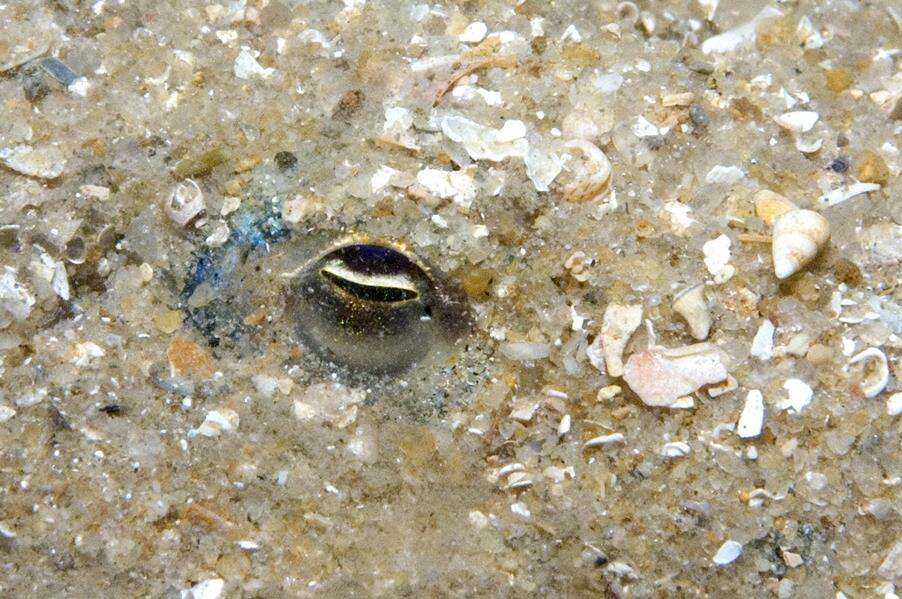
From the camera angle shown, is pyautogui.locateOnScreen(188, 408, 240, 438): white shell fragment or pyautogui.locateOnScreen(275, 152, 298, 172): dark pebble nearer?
pyautogui.locateOnScreen(188, 408, 240, 438): white shell fragment

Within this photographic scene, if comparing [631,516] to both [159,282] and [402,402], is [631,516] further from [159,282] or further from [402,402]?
[159,282]

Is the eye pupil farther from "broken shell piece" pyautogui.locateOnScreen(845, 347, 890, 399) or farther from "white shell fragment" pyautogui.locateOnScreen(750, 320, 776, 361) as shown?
"broken shell piece" pyautogui.locateOnScreen(845, 347, 890, 399)

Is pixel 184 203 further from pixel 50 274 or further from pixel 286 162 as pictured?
pixel 50 274

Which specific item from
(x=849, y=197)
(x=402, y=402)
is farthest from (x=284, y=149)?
(x=849, y=197)

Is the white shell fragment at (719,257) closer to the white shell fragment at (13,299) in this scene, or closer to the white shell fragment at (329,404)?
the white shell fragment at (329,404)

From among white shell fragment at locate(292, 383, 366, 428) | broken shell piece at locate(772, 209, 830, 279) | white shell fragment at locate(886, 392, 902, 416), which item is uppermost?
broken shell piece at locate(772, 209, 830, 279)

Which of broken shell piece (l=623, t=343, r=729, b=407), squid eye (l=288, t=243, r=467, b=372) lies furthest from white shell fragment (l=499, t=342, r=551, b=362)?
broken shell piece (l=623, t=343, r=729, b=407)

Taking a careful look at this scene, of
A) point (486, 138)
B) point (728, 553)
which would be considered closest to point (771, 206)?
point (486, 138)
